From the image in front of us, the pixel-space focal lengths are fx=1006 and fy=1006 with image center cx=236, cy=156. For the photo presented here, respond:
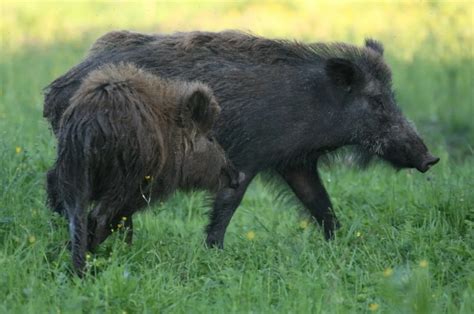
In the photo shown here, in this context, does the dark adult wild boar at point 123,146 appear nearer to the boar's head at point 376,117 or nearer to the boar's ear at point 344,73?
the boar's ear at point 344,73

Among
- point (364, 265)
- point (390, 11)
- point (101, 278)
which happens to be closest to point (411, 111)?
point (390, 11)

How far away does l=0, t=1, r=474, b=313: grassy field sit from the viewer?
5.71 metres

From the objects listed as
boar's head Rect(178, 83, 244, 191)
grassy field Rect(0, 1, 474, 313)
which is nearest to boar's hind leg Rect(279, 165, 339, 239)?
grassy field Rect(0, 1, 474, 313)

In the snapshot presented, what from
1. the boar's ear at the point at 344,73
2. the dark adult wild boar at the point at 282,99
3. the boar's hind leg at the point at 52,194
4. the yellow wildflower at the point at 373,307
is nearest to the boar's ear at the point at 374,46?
the dark adult wild boar at the point at 282,99

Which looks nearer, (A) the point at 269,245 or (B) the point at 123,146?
(B) the point at 123,146

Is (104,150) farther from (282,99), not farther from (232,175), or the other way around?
(282,99)

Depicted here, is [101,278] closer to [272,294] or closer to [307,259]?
[272,294]

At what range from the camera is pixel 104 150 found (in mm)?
6109

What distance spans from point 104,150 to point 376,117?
259 centimetres

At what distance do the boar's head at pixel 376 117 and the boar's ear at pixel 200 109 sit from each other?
1283 millimetres

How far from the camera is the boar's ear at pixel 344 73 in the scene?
7621mm

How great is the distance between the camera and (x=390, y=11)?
16047mm

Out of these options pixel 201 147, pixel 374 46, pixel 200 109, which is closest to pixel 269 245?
pixel 201 147

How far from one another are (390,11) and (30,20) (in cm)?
576
